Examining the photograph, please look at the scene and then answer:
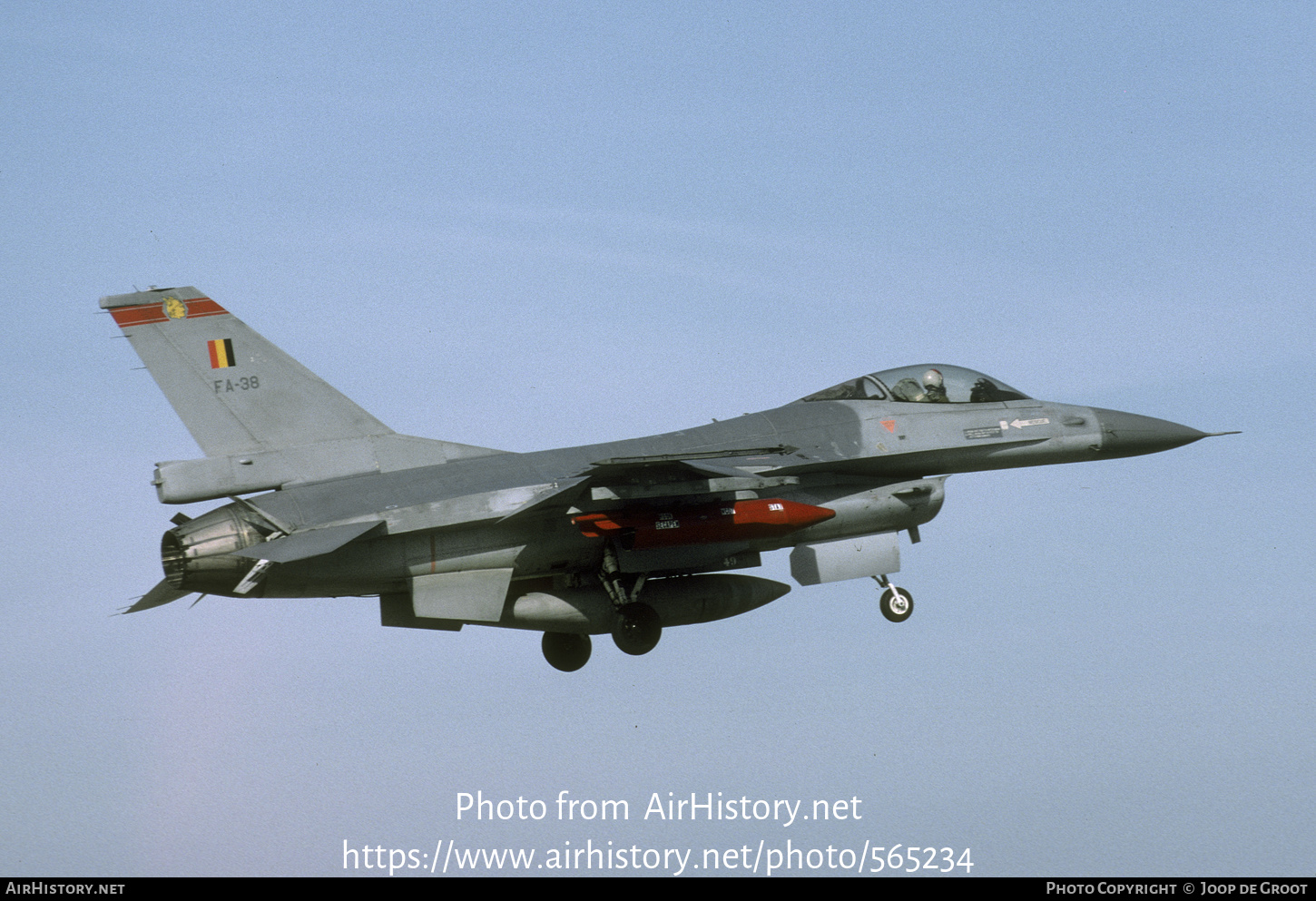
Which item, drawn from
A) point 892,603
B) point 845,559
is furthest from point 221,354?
point 892,603

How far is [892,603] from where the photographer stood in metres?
17.1

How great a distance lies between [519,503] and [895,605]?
4.99 meters

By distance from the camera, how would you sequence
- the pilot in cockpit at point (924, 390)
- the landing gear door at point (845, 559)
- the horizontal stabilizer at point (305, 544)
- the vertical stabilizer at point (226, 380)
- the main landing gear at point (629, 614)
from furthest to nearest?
the pilot in cockpit at point (924, 390), the landing gear door at point (845, 559), the main landing gear at point (629, 614), the vertical stabilizer at point (226, 380), the horizontal stabilizer at point (305, 544)

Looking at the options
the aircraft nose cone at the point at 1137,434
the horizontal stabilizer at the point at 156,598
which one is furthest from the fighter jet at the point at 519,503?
the aircraft nose cone at the point at 1137,434

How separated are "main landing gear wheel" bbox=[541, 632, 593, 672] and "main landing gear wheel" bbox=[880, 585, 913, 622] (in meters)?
3.68

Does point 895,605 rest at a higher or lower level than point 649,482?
lower

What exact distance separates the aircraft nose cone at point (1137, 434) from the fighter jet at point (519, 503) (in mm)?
1534

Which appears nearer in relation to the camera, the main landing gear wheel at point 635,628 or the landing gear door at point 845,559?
the main landing gear wheel at point 635,628

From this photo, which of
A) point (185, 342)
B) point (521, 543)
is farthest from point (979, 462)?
point (185, 342)

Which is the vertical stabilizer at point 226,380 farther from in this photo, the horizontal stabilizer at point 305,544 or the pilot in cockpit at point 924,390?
the pilot in cockpit at point 924,390

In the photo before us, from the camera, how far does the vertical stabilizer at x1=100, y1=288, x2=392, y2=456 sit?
15.2m

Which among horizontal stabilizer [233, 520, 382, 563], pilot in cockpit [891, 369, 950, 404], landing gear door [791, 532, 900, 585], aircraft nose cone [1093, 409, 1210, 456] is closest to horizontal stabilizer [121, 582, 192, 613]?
horizontal stabilizer [233, 520, 382, 563]

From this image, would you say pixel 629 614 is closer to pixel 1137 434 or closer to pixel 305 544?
pixel 305 544

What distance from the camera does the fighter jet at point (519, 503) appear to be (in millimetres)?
14680
